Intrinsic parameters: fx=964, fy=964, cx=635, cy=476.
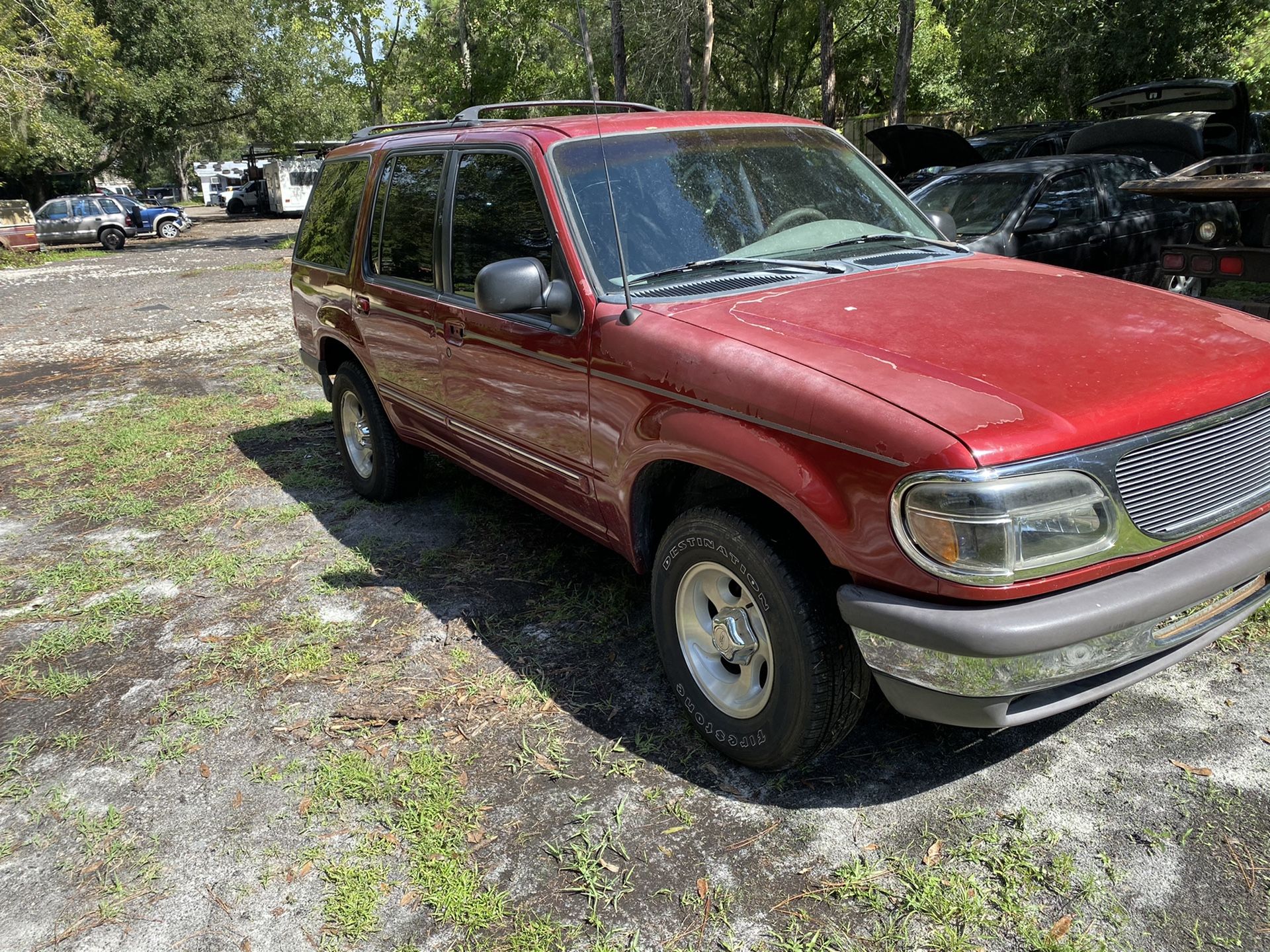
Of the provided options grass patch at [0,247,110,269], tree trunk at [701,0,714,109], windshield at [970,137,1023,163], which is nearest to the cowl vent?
windshield at [970,137,1023,163]

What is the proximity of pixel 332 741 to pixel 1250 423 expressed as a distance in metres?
3.13

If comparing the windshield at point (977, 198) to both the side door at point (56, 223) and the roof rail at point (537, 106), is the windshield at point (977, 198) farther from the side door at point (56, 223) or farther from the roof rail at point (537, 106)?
the side door at point (56, 223)

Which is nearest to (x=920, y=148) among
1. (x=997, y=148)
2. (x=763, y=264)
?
(x=997, y=148)

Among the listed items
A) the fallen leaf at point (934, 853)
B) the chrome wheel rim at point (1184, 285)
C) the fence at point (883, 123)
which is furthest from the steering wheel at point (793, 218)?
the fence at point (883, 123)

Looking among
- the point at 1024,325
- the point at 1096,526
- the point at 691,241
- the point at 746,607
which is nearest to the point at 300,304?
the point at 691,241

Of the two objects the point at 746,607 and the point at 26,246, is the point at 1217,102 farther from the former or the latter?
the point at 26,246

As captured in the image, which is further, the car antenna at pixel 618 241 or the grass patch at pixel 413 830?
the car antenna at pixel 618 241

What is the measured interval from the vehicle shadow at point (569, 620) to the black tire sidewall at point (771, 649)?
0.15 metres

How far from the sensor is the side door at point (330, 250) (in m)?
5.28

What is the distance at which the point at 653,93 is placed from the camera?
3419 cm

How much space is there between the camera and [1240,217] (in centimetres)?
646

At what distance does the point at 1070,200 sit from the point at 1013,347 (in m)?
6.27

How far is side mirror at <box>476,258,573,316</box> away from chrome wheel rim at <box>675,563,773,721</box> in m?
1.08

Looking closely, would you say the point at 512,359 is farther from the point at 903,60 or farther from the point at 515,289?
the point at 903,60
